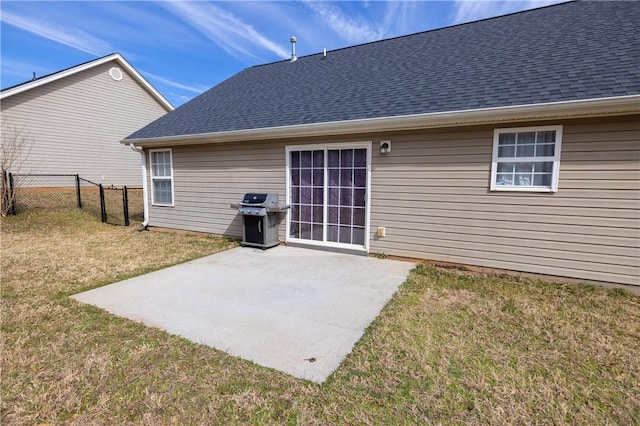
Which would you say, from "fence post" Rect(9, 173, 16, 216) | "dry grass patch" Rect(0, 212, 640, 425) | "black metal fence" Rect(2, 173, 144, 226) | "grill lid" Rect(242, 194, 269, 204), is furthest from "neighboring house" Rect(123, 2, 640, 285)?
"fence post" Rect(9, 173, 16, 216)

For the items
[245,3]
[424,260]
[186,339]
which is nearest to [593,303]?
[424,260]

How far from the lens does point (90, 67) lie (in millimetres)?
12602

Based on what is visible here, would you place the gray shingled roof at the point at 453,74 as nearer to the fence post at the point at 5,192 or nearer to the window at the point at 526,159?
the window at the point at 526,159

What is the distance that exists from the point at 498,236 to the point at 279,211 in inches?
147

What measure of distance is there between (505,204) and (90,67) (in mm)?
15627

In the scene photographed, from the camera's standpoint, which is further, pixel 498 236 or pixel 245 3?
pixel 245 3

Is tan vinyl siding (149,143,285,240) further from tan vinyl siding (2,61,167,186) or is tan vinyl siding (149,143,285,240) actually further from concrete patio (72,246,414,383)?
tan vinyl siding (2,61,167,186)

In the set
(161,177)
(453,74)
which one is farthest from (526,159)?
(161,177)

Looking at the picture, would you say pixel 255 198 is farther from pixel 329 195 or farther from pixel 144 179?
pixel 144 179

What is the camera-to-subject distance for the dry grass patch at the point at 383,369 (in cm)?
186

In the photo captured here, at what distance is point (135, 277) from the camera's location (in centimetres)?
434

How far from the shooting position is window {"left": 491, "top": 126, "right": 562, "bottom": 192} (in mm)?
4059

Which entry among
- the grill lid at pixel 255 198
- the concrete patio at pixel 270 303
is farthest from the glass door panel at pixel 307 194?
the concrete patio at pixel 270 303

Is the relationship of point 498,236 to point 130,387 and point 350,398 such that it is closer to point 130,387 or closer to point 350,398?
point 350,398
